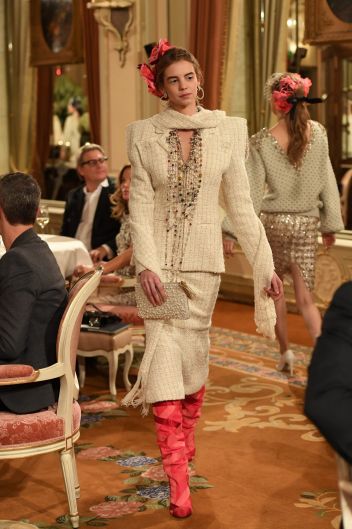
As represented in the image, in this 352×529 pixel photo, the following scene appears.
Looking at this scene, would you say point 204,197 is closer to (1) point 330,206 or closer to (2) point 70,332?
(2) point 70,332

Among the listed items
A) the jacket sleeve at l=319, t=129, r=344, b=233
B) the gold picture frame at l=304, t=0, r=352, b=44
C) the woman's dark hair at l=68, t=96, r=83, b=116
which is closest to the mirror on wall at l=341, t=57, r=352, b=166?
the gold picture frame at l=304, t=0, r=352, b=44

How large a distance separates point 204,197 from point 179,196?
3.7 inches

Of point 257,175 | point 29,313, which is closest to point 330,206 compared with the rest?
point 257,175

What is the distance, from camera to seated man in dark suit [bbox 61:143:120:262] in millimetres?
5988

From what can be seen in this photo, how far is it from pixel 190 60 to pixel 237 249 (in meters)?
4.56

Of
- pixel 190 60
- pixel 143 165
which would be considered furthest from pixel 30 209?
pixel 190 60

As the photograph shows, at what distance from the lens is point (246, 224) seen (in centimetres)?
357

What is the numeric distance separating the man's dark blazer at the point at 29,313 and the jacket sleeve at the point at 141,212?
1.02ft

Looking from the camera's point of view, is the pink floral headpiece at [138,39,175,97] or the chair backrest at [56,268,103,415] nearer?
the chair backrest at [56,268,103,415]

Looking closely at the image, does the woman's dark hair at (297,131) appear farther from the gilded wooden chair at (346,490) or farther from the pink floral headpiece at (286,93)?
the gilded wooden chair at (346,490)

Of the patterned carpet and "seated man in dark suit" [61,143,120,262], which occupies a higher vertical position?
"seated man in dark suit" [61,143,120,262]

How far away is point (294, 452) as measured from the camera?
13.8 feet

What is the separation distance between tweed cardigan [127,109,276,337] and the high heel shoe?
1.95 meters

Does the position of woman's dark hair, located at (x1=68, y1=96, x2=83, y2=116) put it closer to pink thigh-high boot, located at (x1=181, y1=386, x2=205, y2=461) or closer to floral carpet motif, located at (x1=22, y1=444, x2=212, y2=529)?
floral carpet motif, located at (x1=22, y1=444, x2=212, y2=529)
